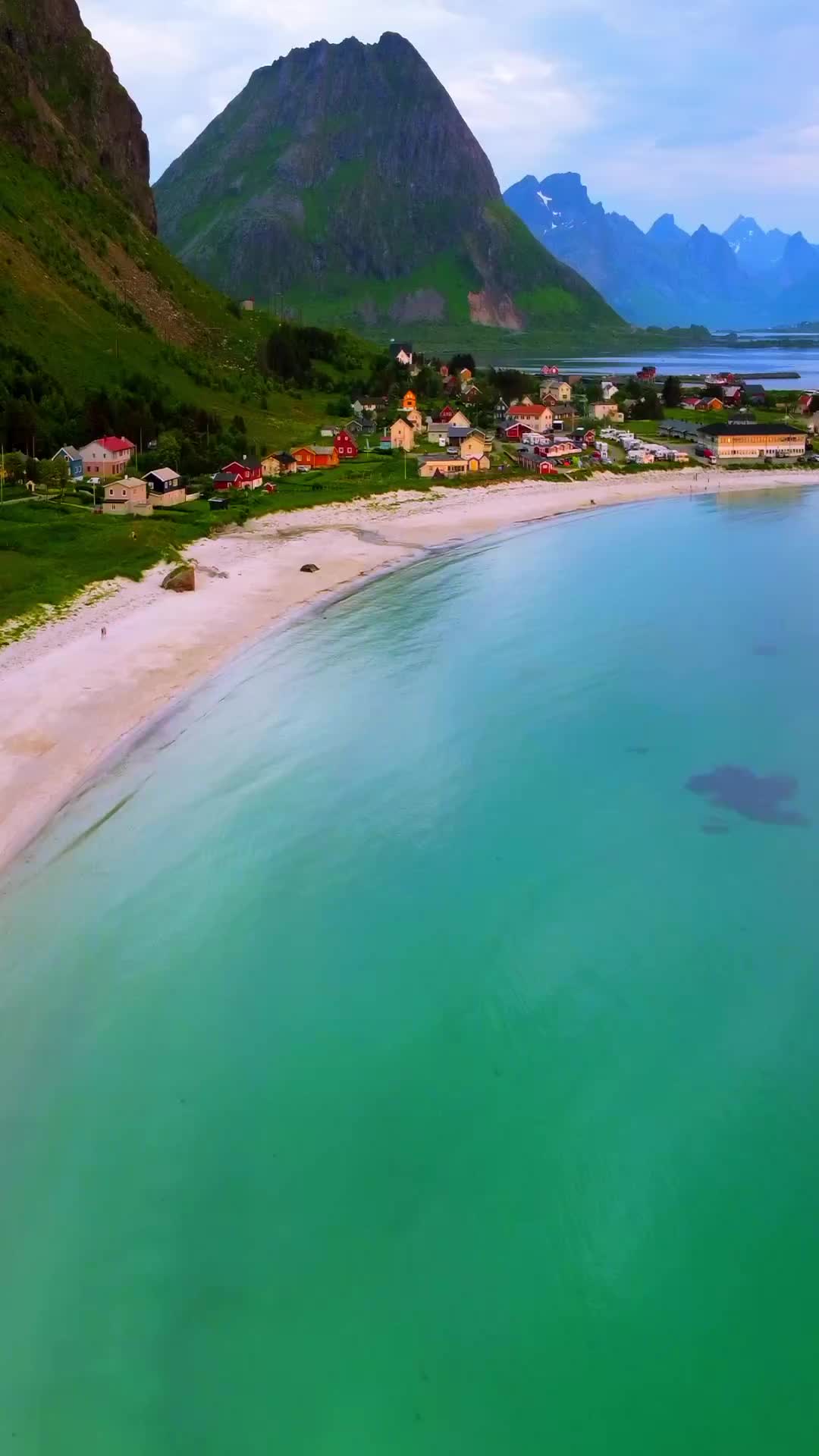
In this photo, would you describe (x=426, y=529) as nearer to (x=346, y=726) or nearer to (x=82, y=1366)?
(x=346, y=726)

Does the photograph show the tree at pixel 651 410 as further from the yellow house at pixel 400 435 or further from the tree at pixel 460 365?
the yellow house at pixel 400 435

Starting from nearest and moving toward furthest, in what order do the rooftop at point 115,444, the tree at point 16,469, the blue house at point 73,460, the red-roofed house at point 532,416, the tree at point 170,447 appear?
1. the tree at point 16,469
2. the blue house at point 73,460
3. the rooftop at point 115,444
4. the tree at point 170,447
5. the red-roofed house at point 532,416

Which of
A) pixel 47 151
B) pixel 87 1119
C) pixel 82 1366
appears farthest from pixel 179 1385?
pixel 47 151

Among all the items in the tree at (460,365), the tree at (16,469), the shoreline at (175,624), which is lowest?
the shoreline at (175,624)

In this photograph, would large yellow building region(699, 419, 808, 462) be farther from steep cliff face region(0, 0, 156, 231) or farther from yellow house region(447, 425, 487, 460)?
steep cliff face region(0, 0, 156, 231)

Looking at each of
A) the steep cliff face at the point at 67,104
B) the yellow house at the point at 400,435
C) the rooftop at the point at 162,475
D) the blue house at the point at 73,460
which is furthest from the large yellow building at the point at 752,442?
the steep cliff face at the point at 67,104

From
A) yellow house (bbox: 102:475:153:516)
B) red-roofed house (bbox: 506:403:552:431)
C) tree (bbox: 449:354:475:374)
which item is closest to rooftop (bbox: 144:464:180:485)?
yellow house (bbox: 102:475:153:516)

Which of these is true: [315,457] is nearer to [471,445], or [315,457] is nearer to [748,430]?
[471,445]
